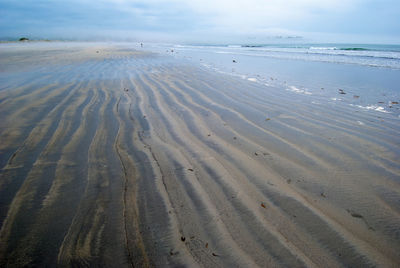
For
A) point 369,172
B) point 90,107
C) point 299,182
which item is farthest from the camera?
point 90,107

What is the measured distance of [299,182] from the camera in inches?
84.3

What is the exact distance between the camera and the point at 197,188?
205cm

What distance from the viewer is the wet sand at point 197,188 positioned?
142cm

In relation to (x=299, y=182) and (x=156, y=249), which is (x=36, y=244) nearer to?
(x=156, y=249)

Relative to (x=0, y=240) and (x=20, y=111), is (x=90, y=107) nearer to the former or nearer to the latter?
(x=20, y=111)

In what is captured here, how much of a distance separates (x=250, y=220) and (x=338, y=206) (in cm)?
78

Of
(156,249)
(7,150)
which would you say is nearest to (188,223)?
(156,249)

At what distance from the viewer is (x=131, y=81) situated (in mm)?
6746

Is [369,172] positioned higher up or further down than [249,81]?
further down

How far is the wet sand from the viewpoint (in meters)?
1.42

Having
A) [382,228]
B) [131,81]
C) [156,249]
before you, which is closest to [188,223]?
[156,249]

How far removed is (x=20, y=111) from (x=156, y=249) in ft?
13.0

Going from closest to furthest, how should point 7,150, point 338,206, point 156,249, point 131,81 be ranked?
point 156,249
point 338,206
point 7,150
point 131,81

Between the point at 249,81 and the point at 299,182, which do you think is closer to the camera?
the point at 299,182
